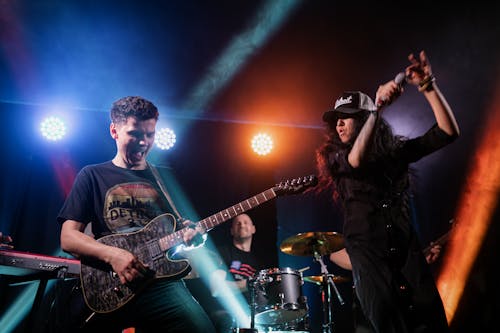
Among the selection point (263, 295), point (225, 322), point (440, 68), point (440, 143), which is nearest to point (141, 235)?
point (440, 143)

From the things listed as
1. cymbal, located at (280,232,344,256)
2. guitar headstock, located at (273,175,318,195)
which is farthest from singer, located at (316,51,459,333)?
cymbal, located at (280,232,344,256)

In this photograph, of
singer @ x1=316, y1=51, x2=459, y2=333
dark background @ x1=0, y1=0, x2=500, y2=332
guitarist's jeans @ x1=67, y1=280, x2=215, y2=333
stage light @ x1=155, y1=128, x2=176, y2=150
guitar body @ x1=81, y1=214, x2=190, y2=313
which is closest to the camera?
singer @ x1=316, y1=51, x2=459, y2=333

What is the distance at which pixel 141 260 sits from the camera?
2.94 m

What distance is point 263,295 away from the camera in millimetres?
5309

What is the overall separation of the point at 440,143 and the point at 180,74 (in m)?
4.98

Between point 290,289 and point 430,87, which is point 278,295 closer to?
point 290,289

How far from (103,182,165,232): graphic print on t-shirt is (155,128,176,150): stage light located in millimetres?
3871

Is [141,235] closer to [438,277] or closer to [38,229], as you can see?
[38,229]

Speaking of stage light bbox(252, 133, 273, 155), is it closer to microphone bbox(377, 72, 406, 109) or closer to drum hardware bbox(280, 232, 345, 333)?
drum hardware bbox(280, 232, 345, 333)

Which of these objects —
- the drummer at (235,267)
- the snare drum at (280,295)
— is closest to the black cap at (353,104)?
the snare drum at (280,295)

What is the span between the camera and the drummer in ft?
19.4

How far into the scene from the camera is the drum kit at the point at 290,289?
5.16 metres

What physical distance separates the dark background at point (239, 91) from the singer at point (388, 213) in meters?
3.58

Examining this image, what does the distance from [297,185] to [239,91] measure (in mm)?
3728
